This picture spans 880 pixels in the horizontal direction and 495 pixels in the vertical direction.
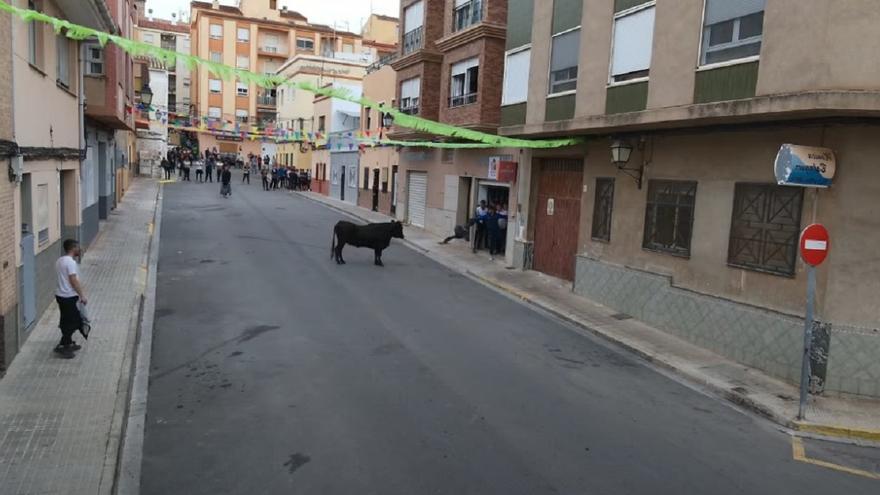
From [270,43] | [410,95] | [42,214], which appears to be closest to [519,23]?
[410,95]

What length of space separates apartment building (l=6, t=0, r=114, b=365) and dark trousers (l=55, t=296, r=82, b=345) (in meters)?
0.51

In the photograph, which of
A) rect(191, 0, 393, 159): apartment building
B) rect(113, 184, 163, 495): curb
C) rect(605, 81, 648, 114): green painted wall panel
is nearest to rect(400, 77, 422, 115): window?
rect(605, 81, 648, 114): green painted wall panel

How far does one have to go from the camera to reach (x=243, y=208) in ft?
96.6

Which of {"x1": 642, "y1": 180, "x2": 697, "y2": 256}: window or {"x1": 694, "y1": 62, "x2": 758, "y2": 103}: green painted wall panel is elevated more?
{"x1": 694, "y1": 62, "x2": 758, "y2": 103}: green painted wall panel

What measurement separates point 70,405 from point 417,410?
367cm

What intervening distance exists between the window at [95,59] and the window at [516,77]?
404 inches

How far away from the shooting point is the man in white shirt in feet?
27.7

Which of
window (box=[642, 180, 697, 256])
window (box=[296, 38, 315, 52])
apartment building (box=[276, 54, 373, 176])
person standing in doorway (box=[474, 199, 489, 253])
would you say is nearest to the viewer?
window (box=[642, 180, 697, 256])

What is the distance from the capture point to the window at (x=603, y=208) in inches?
541

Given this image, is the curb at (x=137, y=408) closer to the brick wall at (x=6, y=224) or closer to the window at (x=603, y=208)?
the brick wall at (x=6, y=224)

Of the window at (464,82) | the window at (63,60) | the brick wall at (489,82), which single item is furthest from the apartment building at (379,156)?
the window at (63,60)

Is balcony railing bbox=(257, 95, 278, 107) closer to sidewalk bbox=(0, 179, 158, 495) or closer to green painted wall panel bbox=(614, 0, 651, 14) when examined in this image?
sidewalk bbox=(0, 179, 158, 495)

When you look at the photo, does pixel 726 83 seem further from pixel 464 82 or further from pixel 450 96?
pixel 450 96

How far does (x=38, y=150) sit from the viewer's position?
10023 millimetres
